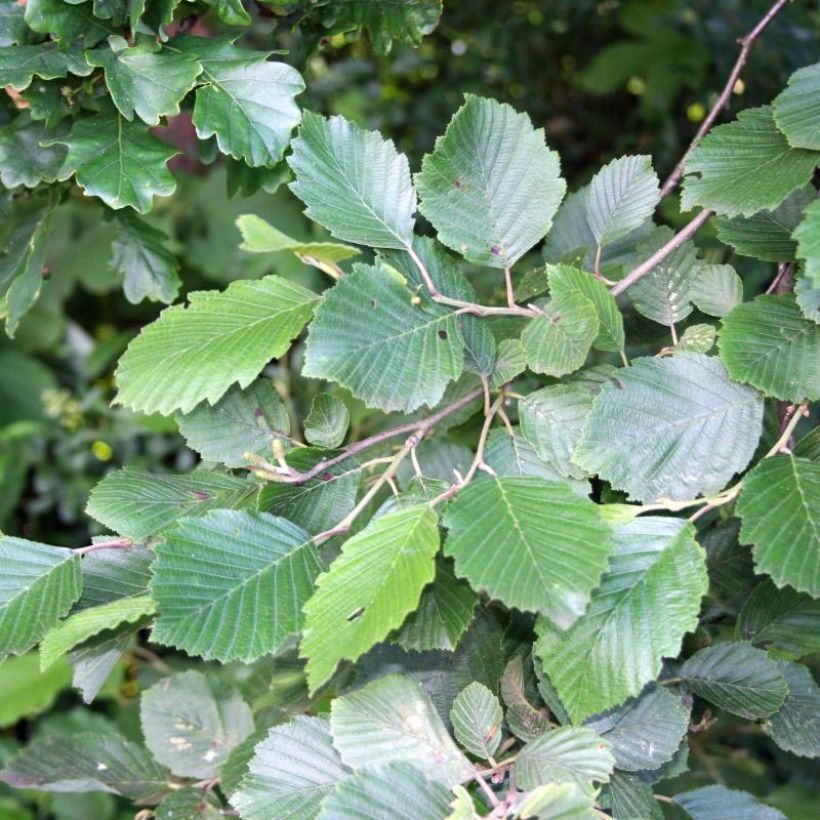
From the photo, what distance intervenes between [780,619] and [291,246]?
485 millimetres

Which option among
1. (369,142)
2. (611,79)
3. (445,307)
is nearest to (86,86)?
(369,142)

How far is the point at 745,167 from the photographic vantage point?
708 mm

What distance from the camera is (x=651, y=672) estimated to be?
22.9 inches

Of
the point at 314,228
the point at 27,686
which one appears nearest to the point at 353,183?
the point at 27,686

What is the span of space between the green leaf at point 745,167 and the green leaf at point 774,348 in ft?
0.24

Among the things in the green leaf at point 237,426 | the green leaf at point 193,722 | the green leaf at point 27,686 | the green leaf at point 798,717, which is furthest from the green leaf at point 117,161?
the green leaf at point 27,686

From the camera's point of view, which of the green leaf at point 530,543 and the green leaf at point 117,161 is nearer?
the green leaf at point 530,543

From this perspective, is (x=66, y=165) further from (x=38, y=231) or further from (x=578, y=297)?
(x=578, y=297)

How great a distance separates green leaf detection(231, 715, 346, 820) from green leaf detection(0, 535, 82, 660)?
0.17 metres

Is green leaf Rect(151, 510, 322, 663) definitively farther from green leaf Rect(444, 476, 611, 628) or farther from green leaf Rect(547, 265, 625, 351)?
green leaf Rect(547, 265, 625, 351)

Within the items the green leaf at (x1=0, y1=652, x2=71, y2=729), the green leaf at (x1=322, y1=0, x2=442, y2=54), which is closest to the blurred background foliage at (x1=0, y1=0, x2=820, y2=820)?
the green leaf at (x1=0, y1=652, x2=71, y2=729)

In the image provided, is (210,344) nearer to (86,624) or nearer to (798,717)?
(86,624)

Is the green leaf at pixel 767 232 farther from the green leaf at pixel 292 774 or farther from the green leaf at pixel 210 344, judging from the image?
the green leaf at pixel 292 774

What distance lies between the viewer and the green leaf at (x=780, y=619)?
750 mm
